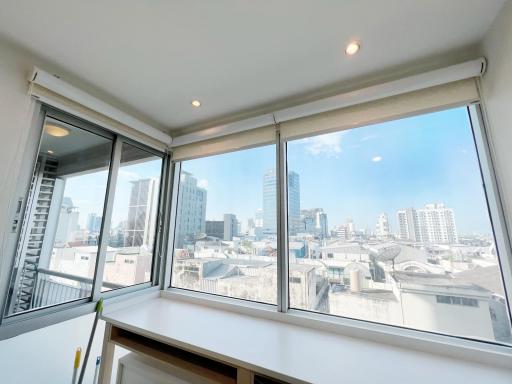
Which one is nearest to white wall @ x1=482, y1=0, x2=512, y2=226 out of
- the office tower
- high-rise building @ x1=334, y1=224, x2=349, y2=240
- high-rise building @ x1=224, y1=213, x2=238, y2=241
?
high-rise building @ x1=334, y1=224, x2=349, y2=240

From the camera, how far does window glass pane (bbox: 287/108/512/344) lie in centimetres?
126

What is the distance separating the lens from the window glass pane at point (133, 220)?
6.26ft

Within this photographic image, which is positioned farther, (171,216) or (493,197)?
(171,216)

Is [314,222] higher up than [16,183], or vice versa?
[16,183]

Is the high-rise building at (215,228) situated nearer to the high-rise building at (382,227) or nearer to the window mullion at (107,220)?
the window mullion at (107,220)

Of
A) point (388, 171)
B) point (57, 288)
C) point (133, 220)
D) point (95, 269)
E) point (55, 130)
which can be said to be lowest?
point (57, 288)

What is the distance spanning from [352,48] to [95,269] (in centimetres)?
244

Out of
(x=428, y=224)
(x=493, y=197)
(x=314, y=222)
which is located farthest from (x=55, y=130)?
(x=493, y=197)

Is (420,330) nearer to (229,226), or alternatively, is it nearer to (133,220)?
(229,226)

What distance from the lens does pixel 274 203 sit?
1854 millimetres

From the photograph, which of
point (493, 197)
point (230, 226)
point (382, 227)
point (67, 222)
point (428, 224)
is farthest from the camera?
point (230, 226)

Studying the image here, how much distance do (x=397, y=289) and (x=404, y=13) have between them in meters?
1.59

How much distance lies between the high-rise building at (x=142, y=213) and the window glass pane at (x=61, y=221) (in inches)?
11.5

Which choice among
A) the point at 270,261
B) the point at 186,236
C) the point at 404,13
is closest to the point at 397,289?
the point at 270,261
